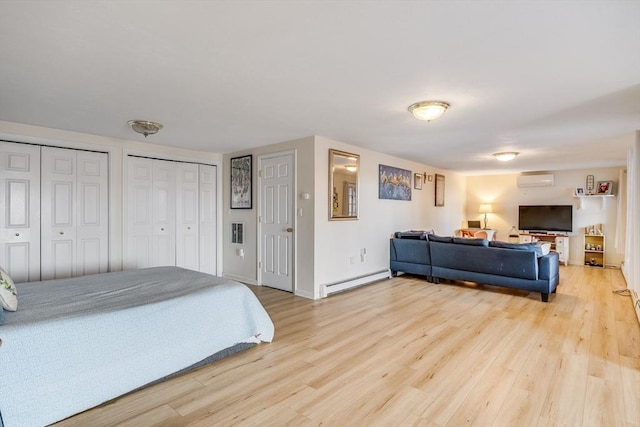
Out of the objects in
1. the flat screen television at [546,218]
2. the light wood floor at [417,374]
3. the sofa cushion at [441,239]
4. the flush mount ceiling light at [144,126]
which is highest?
the flush mount ceiling light at [144,126]

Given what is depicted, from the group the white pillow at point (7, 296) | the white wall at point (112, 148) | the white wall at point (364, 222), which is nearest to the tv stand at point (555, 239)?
the white wall at point (364, 222)

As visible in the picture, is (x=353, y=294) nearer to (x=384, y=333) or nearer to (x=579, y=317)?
(x=384, y=333)

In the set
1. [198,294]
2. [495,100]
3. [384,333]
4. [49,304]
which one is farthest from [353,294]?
[49,304]

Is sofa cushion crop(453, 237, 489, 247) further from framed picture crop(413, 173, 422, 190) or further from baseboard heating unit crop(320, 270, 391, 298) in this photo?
framed picture crop(413, 173, 422, 190)

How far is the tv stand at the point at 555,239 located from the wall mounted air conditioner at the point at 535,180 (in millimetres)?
1144

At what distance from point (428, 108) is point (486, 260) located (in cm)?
284

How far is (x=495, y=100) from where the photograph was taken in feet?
9.69

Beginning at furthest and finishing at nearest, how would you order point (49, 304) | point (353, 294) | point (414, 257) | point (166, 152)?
point (414, 257) → point (166, 152) → point (353, 294) → point (49, 304)

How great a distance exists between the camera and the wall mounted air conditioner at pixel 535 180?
770 centimetres

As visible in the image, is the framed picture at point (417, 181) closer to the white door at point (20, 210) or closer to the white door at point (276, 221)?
the white door at point (276, 221)

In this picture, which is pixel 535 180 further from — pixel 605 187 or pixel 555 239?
pixel 555 239

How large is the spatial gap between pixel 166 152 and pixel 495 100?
174 inches

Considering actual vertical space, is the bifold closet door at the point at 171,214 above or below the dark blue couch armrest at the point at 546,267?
above

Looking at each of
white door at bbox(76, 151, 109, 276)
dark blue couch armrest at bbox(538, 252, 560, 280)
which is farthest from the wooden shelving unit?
white door at bbox(76, 151, 109, 276)
